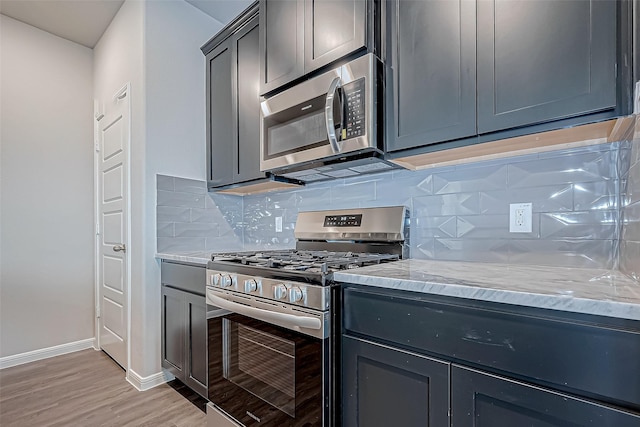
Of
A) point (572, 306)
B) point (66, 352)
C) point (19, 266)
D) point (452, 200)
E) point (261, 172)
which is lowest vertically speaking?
point (66, 352)

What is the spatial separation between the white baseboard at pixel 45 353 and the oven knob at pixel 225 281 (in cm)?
231

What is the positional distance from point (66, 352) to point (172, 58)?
271 centimetres

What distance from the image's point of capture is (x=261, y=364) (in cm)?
141

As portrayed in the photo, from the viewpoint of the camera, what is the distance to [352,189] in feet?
6.45

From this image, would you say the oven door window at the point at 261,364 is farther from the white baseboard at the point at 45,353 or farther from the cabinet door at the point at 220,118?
the white baseboard at the point at 45,353

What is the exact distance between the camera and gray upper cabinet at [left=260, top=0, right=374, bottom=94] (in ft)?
4.84

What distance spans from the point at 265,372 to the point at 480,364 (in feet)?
2.93

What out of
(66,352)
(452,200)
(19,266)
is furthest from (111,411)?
(452,200)

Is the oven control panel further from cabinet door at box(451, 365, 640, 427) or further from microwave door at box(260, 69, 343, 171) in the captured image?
microwave door at box(260, 69, 343, 171)

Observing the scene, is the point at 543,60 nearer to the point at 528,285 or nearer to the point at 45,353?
the point at 528,285

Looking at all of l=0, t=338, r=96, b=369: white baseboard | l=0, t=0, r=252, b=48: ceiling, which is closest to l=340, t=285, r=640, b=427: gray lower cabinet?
l=0, t=0, r=252, b=48: ceiling

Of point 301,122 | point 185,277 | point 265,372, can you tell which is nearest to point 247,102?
point 301,122

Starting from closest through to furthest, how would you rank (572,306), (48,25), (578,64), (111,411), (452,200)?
(572,306)
(578,64)
(452,200)
(111,411)
(48,25)

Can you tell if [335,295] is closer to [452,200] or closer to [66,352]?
[452,200]
